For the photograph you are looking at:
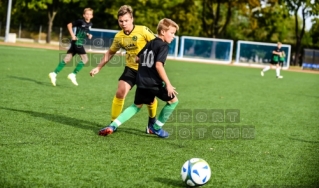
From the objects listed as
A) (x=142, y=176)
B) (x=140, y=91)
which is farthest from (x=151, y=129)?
(x=142, y=176)

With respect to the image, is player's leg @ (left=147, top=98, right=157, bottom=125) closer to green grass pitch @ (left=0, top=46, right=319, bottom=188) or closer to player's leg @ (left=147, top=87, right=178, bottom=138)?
player's leg @ (left=147, top=87, right=178, bottom=138)

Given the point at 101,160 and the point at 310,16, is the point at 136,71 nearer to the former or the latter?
the point at 101,160

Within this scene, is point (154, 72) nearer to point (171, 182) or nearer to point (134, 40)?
point (134, 40)

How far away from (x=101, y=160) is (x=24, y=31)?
51955 millimetres

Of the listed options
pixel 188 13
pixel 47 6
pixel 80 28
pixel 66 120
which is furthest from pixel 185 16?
pixel 66 120

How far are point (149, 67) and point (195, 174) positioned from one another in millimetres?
2211

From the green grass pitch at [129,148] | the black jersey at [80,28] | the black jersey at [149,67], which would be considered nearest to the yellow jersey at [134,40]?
the black jersey at [149,67]

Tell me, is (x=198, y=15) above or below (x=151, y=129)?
above

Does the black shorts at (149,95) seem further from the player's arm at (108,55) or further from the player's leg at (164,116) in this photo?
the player's arm at (108,55)

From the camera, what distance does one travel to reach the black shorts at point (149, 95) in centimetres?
631

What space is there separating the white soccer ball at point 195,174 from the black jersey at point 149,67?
1963 millimetres

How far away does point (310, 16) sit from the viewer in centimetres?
4903

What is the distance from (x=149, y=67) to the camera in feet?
20.4

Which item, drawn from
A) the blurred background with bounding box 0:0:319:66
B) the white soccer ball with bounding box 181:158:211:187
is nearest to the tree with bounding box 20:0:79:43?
the blurred background with bounding box 0:0:319:66
